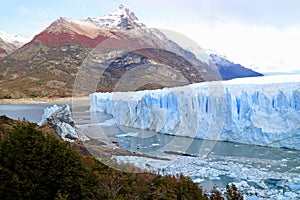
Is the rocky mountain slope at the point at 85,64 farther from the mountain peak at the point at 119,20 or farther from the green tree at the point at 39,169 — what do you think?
the mountain peak at the point at 119,20

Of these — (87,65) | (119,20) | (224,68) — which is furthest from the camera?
(119,20)

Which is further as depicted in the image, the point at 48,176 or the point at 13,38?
the point at 13,38

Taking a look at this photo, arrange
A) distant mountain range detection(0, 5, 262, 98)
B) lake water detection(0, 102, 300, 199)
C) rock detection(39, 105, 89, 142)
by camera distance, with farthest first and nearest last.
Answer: distant mountain range detection(0, 5, 262, 98)
rock detection(39, 105, 89, 142)
lake water detection(0, 102, 300, 199)

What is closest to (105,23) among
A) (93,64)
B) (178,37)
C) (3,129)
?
(93,64)

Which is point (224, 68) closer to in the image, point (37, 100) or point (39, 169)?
point (37, 100)

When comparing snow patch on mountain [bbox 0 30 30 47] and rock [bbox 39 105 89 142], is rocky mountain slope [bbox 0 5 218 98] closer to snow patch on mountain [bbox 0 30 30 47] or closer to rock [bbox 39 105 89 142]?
rock [bbox 39 105 89 142]

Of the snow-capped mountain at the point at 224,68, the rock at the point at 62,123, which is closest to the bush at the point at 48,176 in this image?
the rock at the point at 62,123

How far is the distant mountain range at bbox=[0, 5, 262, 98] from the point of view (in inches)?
1430

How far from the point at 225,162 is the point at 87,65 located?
36140mm

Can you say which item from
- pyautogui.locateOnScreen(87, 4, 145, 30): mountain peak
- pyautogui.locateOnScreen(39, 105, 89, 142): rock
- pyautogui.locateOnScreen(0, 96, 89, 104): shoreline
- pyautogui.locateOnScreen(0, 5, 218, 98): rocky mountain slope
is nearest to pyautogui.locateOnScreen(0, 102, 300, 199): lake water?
pyautogui.locateOnScreen(39, 105, 89, 142): rock

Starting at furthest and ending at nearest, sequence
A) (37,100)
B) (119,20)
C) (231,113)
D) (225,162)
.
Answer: (119,20) → (37,100) → (231,113) → (225,162)

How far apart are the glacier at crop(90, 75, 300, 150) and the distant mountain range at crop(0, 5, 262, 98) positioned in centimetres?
1269

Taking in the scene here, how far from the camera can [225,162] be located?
873cm

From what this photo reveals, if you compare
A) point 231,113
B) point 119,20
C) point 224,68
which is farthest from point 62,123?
point 119,20
